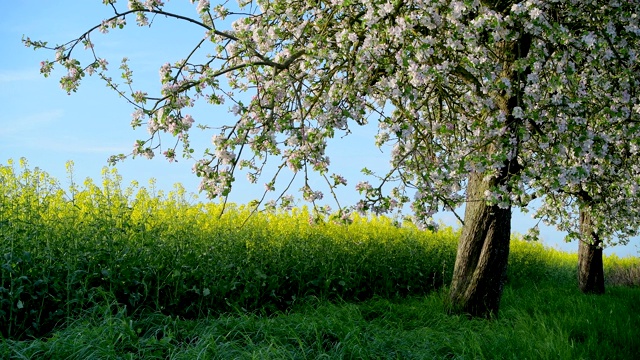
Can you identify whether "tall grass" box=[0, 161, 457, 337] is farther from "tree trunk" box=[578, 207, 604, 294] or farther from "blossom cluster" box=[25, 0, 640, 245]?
"tree trunk" box=[578, 207, 604, 294]

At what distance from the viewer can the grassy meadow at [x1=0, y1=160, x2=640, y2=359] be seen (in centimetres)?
586

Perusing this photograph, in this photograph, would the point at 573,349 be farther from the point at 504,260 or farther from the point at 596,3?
the point at 596,3

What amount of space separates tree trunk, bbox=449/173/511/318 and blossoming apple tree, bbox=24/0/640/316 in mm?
19

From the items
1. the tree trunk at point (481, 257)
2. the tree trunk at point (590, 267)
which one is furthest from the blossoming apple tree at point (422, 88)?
the tree trunk at point (590, 267)

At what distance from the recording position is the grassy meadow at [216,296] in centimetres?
586

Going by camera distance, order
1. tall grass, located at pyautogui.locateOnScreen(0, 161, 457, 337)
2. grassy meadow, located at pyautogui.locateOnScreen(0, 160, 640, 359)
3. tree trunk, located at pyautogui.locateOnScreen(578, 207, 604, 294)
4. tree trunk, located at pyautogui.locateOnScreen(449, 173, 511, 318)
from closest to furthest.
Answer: grassy meadow, located at pyautogui.locateOnScreen(0, 160, 640, 359), tall grass, located at pyautogui.locateOnScreen(0, 161, 457, 337), tree trunk, located at pyautogui.locateOnScreen(449, 173, 511, 318), tree trunk, located at pyautogui.locateOnScreen(578, 207, 604, 294)

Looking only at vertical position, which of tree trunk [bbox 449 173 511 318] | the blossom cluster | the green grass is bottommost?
the green grass

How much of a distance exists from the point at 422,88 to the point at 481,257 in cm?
249

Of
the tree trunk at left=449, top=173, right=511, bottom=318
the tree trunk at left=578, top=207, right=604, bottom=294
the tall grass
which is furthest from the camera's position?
the tree trunk at left=578, top=207, right=604, bottom=294

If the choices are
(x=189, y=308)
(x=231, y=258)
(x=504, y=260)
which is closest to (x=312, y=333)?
(x=189, y=308)

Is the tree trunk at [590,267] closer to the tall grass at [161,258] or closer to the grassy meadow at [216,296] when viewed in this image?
the grassy meadow at [216,296]

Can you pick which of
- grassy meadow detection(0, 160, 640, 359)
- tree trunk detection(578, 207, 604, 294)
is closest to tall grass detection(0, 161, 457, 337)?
grassy meadow detection(0, 160, 640, 359)

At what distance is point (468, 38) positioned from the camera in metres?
6.38

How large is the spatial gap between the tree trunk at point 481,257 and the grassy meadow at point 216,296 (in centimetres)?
34
